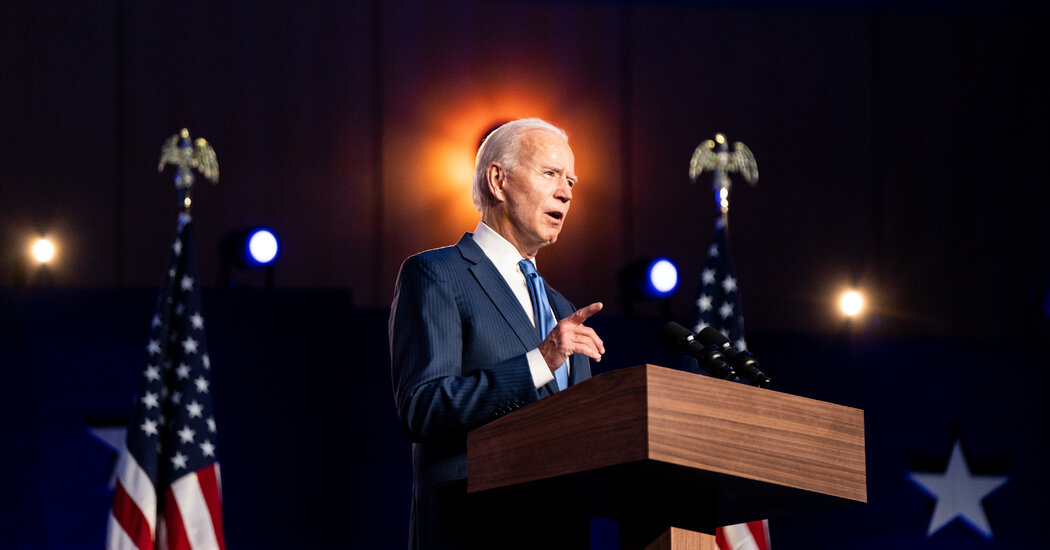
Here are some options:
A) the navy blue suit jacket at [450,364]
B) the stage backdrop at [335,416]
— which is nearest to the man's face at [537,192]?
the navy blue suit jacket at [450,364]

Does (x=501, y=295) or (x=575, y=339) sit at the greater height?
(x=501, y=295)

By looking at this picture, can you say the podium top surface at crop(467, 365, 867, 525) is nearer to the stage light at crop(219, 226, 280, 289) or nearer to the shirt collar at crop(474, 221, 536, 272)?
the shirt collar at crop(474, 221, 536, 272)

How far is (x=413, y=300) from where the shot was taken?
2092 mm

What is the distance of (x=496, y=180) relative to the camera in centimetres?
236

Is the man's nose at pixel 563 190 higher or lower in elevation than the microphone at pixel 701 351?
higher

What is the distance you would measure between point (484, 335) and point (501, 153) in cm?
46

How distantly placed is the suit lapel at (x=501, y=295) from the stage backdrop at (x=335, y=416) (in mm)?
3049

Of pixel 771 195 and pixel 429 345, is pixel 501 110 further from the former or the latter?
pixel 429 345

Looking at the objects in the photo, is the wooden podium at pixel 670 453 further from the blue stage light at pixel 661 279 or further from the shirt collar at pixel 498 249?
the blue stage light at pixel 661 279

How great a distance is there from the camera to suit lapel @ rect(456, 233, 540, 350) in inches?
82.7

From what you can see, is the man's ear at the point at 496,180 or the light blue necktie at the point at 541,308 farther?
the man's ear at the point at 496,180

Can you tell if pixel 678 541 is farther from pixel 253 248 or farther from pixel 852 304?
pixel 852 304

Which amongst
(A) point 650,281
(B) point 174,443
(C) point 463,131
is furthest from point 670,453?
(C) point 463,131

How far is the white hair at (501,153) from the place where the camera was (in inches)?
92.8
